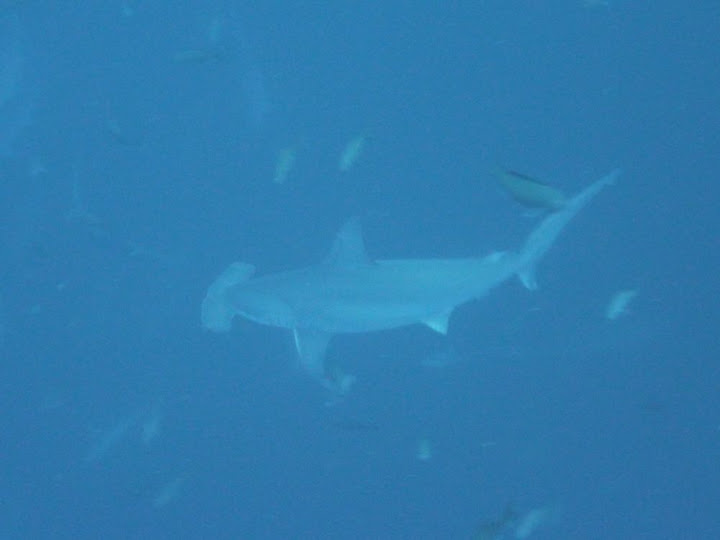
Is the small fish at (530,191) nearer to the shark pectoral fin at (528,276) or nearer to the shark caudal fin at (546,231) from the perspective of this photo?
the shark caudal fin at (546,231)

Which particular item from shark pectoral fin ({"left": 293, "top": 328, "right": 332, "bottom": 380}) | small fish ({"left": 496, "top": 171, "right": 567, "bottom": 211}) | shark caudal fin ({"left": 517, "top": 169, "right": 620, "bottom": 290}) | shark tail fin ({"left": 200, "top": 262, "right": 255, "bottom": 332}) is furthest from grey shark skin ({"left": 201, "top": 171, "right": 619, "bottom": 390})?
small fish ({"left": 496, "top": 171, "right": 567, "bottom": 211})

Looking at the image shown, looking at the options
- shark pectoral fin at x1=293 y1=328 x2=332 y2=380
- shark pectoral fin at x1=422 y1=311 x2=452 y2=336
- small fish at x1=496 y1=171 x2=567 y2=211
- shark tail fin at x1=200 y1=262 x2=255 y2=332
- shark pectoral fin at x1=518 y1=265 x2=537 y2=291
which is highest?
shark tail fin at x1=200 y1=262 x2=255 y2=332

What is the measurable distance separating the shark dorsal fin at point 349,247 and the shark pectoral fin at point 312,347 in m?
0.64

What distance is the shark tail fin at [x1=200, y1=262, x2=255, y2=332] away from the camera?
231 inches

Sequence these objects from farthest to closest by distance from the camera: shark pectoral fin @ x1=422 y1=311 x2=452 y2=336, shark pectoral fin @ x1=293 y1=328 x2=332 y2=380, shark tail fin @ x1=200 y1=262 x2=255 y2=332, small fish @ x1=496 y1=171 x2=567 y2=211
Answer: shark tail fin @ x1=200 y1=262 x2=255 y2=332 < shark pectoral fin @ x1=293 y1=328 x2=332 y2=380 < shark pectoral fin @ x1=422 y1=311 x2=452 y2=336 < small fish @ x1=496 y1=171 x2=567 y2=211

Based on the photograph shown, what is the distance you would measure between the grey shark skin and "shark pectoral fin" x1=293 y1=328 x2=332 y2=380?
0.12 meters

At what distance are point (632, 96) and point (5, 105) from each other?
8.21 meters

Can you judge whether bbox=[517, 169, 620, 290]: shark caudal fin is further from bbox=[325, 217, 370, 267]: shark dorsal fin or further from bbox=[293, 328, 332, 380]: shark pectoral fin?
bbox=[293, 328, 332, 380]: shark pectoral fin

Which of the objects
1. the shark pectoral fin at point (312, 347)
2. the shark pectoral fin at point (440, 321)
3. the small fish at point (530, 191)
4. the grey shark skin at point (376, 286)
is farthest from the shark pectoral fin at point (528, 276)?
the small fish at point (530, 191)

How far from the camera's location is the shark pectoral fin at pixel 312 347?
216 inches

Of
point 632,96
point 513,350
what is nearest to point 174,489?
point 513,350

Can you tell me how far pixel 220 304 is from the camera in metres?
5.86

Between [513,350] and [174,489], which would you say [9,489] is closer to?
[174,489]

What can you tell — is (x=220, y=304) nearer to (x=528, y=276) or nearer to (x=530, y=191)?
(x=528, y=276)
